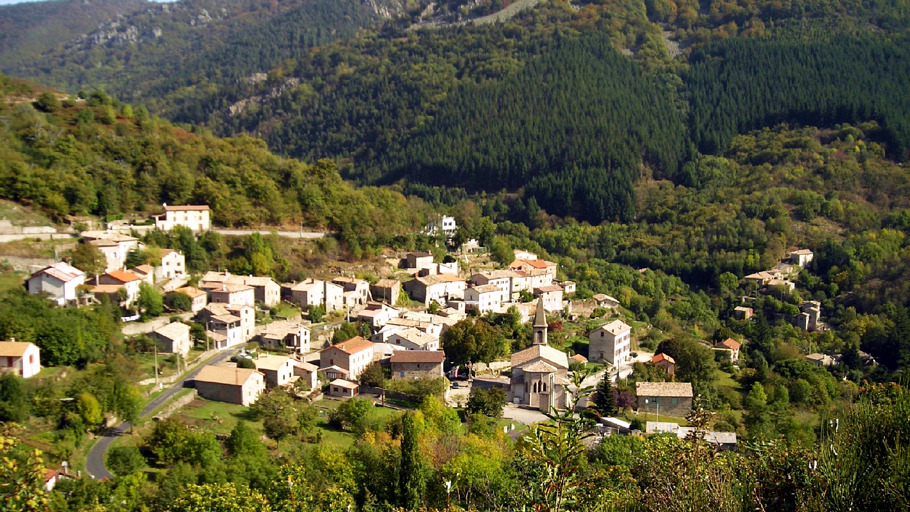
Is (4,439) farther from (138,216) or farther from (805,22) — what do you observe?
(805,22)

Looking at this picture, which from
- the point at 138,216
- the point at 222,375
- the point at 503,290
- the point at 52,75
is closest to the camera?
the point at 222,375

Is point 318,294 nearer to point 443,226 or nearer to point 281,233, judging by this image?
point 281,233

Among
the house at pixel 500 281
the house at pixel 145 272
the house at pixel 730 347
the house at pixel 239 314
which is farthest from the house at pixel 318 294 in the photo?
the house at pixel 730 347

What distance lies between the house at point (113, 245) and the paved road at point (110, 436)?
6417mm

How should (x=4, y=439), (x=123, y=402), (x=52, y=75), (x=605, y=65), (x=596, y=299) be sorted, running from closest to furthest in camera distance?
(x=4, y=439)
(x=123, y=402)
(x=596, y=299)
(x=605, y=65)
(x=52, y=75)

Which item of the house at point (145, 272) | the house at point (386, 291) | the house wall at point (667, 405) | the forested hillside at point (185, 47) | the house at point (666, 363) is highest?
the forested hillside at point (185, 47)

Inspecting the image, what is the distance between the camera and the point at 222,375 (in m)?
25.6

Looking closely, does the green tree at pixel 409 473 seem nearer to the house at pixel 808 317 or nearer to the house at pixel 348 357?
the house at pixel 348 357

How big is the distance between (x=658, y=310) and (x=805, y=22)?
70.3 meters

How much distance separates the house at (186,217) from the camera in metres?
35.2

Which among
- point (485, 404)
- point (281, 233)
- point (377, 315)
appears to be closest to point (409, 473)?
point (485, 404)

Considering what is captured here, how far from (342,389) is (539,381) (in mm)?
7104

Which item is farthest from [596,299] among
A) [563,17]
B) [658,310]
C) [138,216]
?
[563,17]

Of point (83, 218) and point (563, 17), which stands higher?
point (563, 17)
